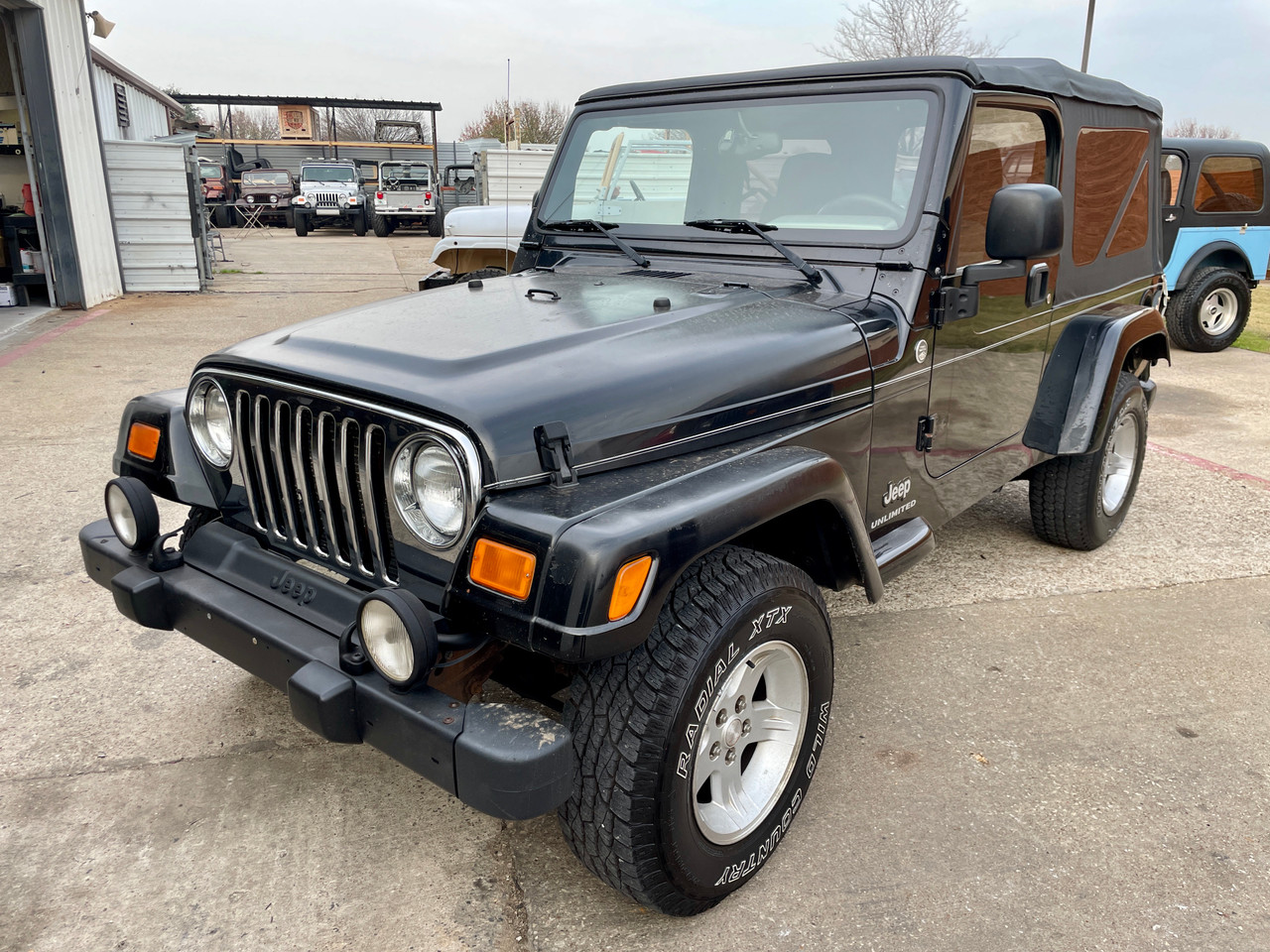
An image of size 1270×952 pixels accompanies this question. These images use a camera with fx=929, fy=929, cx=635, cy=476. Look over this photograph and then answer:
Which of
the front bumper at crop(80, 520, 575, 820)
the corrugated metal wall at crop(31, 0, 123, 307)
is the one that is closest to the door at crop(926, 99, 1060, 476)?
the front bumper at crop(80, 520, 575, 820)

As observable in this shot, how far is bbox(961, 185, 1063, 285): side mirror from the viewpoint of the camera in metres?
2.59

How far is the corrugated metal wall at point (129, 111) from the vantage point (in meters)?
14.1

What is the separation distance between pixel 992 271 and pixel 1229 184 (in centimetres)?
874

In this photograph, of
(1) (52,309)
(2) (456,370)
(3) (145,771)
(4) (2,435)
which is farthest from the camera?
(1) (52,309)

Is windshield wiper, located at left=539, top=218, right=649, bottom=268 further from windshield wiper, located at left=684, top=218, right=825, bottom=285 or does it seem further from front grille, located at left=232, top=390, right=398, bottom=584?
front grille, located at left=232, top=390, right=398, bottom=584

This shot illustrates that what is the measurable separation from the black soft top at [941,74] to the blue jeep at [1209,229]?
674 cm

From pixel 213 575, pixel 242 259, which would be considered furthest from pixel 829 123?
pixel 242 259

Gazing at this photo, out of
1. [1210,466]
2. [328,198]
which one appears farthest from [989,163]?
[328,198]

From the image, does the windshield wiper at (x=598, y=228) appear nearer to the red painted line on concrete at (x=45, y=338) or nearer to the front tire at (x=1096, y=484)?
the front tire at (x=1096, y=484)

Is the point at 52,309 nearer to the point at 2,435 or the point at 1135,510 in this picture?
the point at 2,435

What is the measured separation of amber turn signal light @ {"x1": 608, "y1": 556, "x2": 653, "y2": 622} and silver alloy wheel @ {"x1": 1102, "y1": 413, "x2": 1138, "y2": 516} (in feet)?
10.6

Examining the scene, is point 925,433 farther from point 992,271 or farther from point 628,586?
point 628,586

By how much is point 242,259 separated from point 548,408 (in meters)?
18.0

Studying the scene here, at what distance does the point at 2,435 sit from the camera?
230 inches
